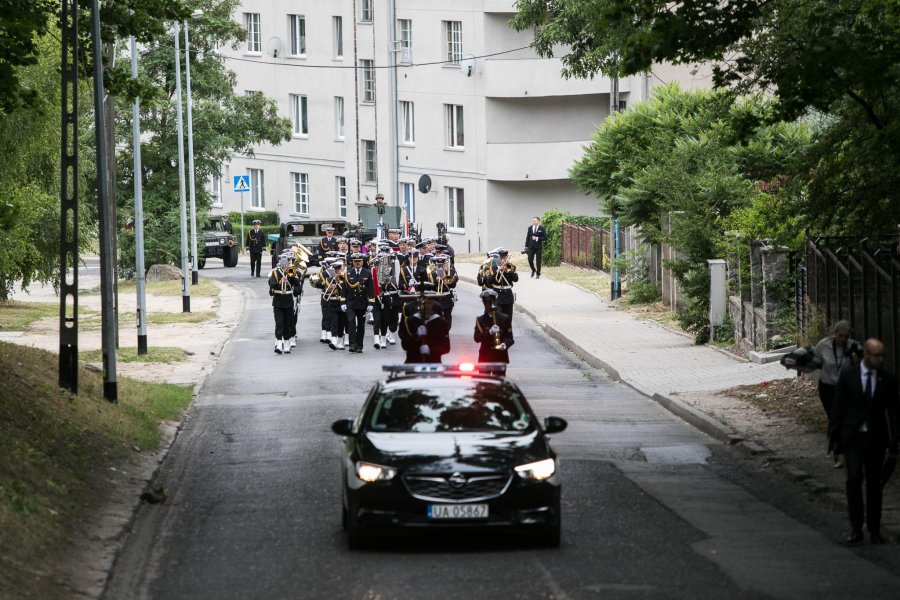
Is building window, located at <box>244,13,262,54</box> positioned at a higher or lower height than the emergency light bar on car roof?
higher

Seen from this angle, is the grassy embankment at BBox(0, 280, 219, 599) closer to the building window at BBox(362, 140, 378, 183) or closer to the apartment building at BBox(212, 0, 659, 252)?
the apartment building at BBox(212, 0, 659, 252)

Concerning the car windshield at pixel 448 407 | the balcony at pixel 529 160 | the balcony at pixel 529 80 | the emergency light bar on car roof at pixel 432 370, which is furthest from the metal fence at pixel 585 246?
the car windshield at pixel 448 407

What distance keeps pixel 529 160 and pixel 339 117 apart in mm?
11559

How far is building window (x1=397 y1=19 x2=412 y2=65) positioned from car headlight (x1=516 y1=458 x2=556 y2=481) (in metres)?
50.0

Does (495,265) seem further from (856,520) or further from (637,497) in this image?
(856,520)

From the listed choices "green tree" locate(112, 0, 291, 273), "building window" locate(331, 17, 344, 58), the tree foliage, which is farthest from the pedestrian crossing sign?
the tree foliage

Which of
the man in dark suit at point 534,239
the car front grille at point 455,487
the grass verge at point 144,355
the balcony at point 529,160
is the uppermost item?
the balcony at point 529,160

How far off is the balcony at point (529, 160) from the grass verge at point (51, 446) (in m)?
35.1

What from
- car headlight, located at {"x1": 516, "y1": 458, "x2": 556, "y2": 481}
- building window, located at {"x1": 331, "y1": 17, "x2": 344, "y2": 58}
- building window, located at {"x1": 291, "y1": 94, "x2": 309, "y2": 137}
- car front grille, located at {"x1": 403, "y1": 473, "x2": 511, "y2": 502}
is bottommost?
car front grille, located at {"x1": 403, "y1": 473, "x2": 511, "y2": 502}

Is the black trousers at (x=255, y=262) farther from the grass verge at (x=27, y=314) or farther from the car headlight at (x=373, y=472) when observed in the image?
the car headlight at (x=373, y=472)

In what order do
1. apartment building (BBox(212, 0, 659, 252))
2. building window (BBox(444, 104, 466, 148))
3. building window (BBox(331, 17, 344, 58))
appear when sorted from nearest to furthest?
apartment building (BBox(212, 0, 659, 252))
building window (BBox(444, 104, 466, 148))
building window (BBox(331, 17, 344, 58))

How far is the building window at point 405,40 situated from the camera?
198ft

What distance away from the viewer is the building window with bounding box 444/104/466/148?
59.3 m

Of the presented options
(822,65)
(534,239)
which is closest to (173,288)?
(534,239)
